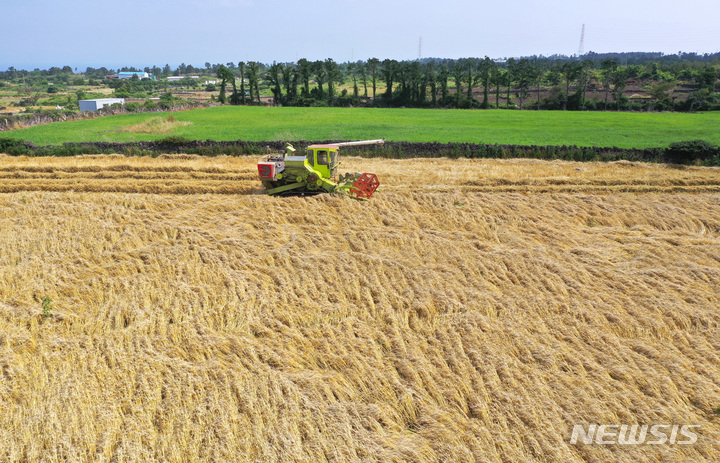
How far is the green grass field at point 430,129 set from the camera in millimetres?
37344

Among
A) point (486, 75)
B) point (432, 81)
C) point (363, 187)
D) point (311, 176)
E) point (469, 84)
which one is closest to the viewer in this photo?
point (311, 176)

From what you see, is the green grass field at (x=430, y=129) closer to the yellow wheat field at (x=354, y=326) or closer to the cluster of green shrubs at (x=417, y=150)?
the cluster of green shrubs at (x=417, y=150)

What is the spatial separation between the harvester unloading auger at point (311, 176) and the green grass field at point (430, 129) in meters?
18.5

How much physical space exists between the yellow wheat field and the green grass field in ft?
64.1

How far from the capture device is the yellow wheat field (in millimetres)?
8211

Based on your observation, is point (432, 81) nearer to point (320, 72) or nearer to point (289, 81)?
point (320, 72)

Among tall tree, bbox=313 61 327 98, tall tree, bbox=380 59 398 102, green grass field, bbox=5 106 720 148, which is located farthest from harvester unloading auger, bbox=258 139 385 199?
tall tree, bbox=380 59 398 102

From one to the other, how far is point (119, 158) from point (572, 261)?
25.7m

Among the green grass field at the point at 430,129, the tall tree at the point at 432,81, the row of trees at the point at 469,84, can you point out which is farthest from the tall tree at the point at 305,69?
the green grass field at the point at 430,129

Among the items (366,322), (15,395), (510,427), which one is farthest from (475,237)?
(15,395)

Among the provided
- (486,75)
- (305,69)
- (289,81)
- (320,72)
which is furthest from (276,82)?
(486,75)

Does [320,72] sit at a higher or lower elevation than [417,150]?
higher

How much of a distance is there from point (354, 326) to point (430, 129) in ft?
121

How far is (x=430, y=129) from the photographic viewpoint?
4512 centimetres
